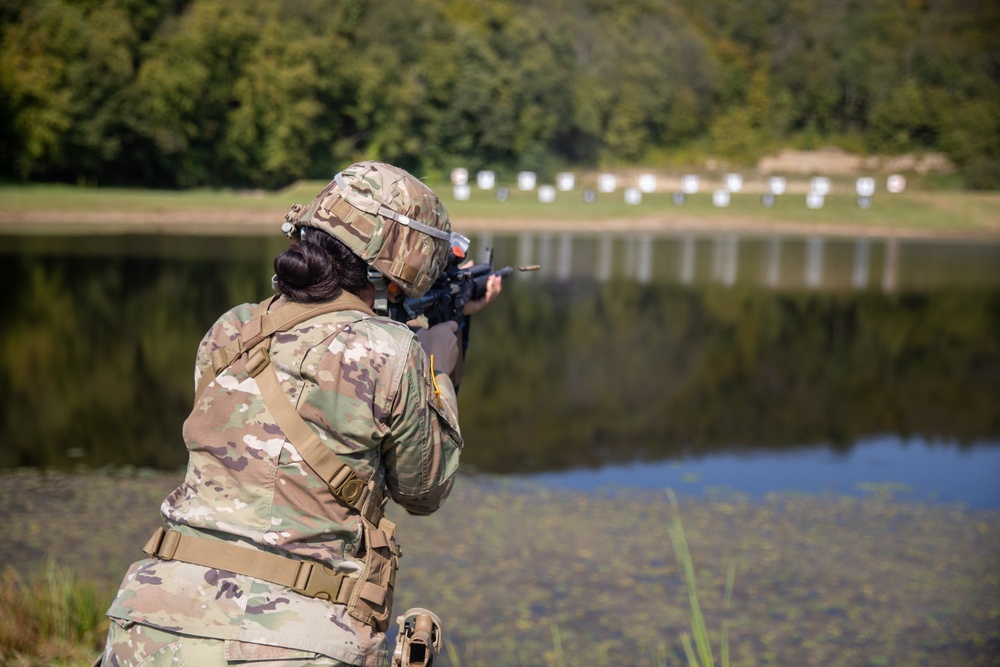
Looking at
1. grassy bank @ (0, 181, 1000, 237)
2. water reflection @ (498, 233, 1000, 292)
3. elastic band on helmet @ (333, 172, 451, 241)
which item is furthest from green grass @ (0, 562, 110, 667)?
grassy bank @ (0, 181, 1000, 237)

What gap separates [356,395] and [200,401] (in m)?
0.40

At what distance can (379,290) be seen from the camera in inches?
114

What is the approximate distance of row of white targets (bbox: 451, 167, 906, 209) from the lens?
50.6 metres

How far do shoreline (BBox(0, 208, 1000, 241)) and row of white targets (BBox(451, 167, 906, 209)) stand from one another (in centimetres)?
427

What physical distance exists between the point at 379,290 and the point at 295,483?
0.59 meters

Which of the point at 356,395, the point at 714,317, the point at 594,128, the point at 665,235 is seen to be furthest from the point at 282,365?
the point at 594,128

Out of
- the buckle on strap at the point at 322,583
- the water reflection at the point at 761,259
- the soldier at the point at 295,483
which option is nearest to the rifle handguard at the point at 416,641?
the soldier at the point at 295,483

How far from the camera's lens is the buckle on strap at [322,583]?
2531 millimetres

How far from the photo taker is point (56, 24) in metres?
49.5

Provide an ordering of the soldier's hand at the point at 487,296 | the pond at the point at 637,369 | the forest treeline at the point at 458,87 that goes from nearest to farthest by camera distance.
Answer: the soldier's hand at the point at 487,296 → the pond at the point at 637,369 → the forest treeline at the point at 458,87

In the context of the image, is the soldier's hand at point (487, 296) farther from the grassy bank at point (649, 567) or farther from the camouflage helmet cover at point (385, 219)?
the grassy bank at point (649, 567)

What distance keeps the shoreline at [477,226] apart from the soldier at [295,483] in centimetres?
3251

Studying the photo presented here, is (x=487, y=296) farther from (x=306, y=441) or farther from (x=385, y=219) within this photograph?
(x=306, y=441)

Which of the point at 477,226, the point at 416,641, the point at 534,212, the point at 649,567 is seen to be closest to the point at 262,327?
the point at 416,641
